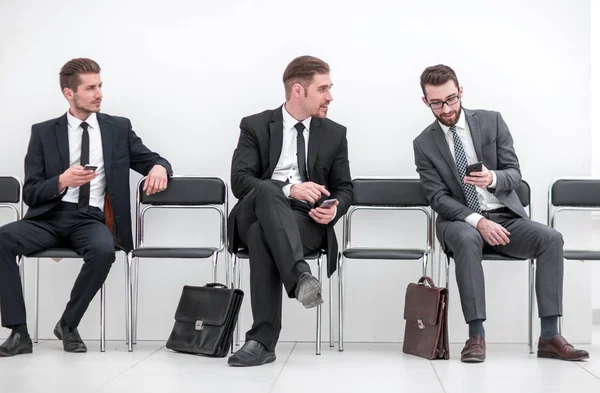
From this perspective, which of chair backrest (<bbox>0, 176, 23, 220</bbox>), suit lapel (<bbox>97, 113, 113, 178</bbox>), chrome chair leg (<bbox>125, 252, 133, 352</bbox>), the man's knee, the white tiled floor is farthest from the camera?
chair backrest (<bbox>0, 176, 23, 220</bbox>)

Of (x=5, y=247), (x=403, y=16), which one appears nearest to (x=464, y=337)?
(x=403, y=16)

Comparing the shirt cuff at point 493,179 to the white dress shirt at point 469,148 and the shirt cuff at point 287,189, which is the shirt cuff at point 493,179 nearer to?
the white dress shirt at point 469,148

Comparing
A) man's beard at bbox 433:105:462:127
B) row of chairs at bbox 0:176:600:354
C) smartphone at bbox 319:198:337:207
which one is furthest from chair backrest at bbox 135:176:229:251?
man's beard at bbox 433:105:462:127

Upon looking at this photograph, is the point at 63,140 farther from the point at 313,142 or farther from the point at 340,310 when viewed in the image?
the point at 340,310

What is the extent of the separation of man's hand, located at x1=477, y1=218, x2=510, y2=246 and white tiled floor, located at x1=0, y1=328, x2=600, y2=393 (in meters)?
0.50

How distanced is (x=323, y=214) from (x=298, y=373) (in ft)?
2.42

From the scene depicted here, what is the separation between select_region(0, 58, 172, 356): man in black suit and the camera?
3.70 metres

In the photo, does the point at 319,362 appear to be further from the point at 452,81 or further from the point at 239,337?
the point at 452,81

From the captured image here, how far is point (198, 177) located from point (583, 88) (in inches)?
79.4

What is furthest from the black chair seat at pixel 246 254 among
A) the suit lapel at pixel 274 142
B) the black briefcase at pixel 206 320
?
the suit lapel at pixel 274 142

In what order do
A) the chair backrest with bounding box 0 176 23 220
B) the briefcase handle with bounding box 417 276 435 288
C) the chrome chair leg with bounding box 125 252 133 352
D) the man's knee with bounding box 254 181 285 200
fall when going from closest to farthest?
the man's knee with bounding box 254 181 285 200 < the briefcase handle with bounding box 417 276 435 288 < the chrome chair leg with bounding box 125 252 133 352 < the chair backrest with bounding box 0 176 23 220

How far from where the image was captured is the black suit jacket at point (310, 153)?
377 cm

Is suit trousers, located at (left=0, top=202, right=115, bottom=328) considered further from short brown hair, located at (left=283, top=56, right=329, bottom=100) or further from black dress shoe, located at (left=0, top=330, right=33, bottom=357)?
short brown hair, located at (left=283, top=56, right=329, bottom=100)

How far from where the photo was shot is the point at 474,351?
132 inches
